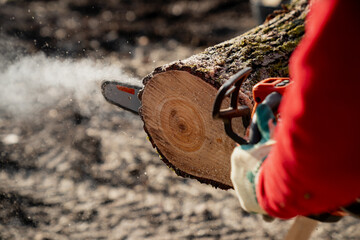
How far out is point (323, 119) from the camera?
0.79 m

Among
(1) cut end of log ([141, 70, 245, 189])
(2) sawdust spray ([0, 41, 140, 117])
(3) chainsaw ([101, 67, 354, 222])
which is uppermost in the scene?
(2) sawdust spray ([0, 41, 140, 117])

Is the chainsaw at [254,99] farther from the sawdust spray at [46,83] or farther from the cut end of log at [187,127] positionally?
the sawdust spray at [46,83]

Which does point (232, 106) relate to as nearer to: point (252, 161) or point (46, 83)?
point (252, 161)

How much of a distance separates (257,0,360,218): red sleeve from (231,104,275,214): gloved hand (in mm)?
174

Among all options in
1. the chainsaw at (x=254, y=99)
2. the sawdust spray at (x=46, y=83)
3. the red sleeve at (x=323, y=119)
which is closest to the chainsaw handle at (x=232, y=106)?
the chainsaw at (x=254, y=99)

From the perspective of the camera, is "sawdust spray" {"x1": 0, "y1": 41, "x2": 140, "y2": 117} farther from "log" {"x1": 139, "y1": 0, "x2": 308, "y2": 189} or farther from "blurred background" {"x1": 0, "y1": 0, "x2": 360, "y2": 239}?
"log" {"x1": 139, "y1": 0, "x2": 308, "y2": 189}

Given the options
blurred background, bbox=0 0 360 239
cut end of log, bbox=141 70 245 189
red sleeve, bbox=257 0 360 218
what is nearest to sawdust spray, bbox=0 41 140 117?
blurred background, bbox=0 0 360 239

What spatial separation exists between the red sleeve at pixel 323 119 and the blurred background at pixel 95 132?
175cm

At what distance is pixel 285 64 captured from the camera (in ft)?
7.06

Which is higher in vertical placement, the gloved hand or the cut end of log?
the cut end of log

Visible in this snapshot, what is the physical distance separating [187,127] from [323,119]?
1.31 meters

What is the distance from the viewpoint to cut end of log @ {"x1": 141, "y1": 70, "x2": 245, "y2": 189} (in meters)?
1.96

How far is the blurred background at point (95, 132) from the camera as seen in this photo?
8.56ft

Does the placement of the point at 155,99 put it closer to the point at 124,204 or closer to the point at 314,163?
the point at 124,204
